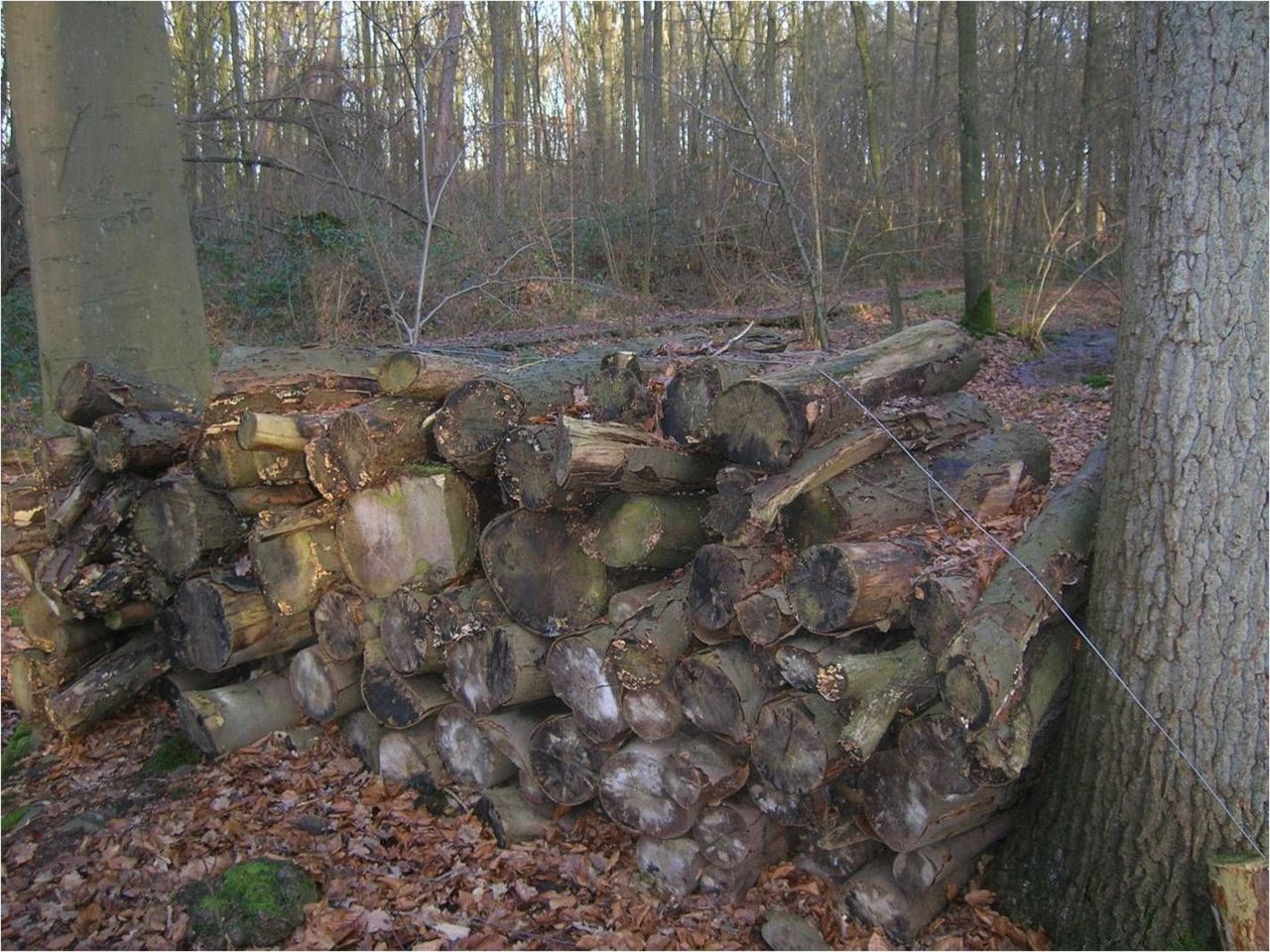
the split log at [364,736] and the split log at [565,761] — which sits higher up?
the split log at [565,761]

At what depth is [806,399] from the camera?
3.65 meters

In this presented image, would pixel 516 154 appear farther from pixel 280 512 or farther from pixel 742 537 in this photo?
pixel 742 537

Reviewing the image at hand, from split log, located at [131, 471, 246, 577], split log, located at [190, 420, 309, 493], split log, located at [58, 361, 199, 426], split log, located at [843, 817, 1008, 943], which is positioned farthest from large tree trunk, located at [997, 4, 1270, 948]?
split log, located at [58, 361, 199, 426]

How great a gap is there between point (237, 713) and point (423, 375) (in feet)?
6.60

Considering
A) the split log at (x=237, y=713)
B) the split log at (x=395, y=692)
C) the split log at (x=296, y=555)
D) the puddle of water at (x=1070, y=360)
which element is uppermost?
the puddle of water at (x=1070, y=360)

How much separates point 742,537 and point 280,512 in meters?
2.37

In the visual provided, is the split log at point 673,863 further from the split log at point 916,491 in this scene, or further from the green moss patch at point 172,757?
the green moss patch at point 172,757

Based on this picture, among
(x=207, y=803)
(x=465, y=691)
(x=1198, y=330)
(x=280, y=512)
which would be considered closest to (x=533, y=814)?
(x=465, y=691)

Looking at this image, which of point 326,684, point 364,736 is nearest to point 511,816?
point 364,736

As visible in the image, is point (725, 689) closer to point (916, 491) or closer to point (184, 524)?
point (916, 491)

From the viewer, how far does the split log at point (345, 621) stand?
4598mm

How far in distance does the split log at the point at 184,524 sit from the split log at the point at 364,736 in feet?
3.57

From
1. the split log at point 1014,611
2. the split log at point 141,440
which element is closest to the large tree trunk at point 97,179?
the split log at point 141,440

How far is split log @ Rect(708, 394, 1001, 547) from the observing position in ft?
11.8
